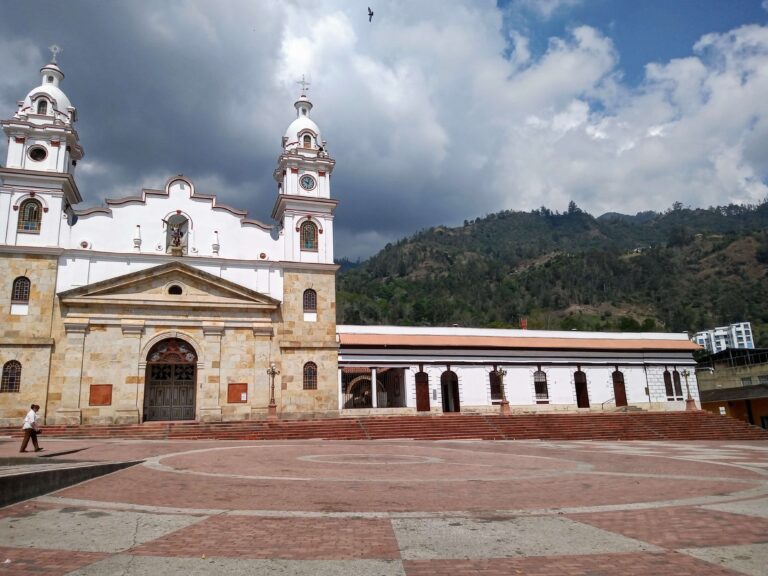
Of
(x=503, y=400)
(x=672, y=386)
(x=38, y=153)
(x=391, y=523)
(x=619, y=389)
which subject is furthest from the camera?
(x=672, y=386)

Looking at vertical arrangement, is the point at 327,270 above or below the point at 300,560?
above

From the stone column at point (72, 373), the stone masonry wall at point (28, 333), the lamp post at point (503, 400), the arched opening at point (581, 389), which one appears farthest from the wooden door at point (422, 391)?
the stone masonry wall at point (28, 333)

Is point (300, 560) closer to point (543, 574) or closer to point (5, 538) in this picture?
point (543, 574)

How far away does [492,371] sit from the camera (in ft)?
128

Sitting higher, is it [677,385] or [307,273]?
[307,273]

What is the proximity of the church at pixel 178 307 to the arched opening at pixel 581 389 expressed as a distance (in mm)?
4876

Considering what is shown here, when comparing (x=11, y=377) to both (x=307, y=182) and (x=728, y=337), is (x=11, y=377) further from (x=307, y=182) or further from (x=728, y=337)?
(x=728, y=337)

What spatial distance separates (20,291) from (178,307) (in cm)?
773

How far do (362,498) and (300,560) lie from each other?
3.76 metres

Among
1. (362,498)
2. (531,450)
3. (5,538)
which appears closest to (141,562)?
(5,538)

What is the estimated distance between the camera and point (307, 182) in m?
36.0

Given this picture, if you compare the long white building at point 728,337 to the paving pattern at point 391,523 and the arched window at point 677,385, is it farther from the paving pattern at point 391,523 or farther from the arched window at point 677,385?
the paving pattern at point 391,523

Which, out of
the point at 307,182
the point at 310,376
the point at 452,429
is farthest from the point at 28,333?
the point at 452,429

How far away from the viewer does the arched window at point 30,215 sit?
30234 millimetres
